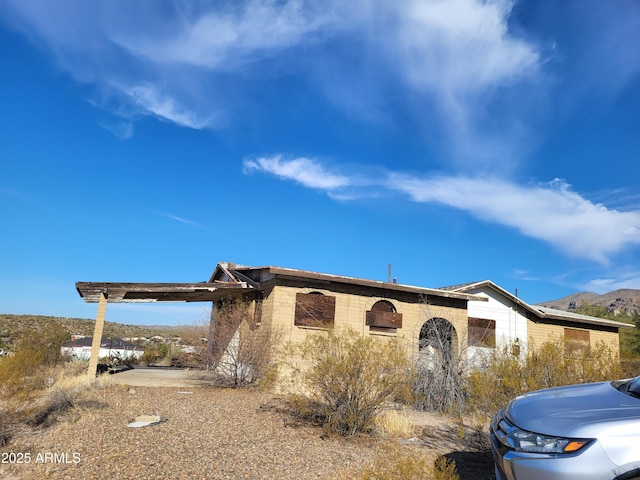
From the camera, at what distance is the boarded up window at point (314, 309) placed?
43.6 ft

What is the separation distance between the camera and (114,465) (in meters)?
5.33

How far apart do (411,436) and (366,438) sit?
86cm

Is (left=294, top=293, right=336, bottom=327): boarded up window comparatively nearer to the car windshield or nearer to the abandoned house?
the abandoned house

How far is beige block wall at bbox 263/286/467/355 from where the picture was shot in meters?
13.0

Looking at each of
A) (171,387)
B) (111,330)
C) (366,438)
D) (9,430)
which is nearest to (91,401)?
(9,430)

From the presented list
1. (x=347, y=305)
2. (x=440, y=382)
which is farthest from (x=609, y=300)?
(x=440, y=382)

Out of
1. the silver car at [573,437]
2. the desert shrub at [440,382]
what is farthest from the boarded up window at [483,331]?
the silver car at [573,437]

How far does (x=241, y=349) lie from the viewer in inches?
477

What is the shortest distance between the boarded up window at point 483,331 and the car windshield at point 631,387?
13.4 meters

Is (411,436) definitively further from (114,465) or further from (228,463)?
(114,465)

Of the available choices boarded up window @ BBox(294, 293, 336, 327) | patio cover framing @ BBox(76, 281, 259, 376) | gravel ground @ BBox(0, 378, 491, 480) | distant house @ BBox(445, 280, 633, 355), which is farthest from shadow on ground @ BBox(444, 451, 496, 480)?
distant house @ BBox(445, 280, 633, 355)

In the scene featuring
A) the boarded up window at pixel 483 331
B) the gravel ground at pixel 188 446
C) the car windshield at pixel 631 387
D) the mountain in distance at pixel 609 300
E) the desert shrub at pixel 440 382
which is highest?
the mountain in distance at pixel 609 300

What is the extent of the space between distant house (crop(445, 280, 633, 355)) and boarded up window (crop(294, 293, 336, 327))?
720 cm

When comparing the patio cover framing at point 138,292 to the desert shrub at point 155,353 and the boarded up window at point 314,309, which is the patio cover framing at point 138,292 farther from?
the desert shrub at point 155,353
